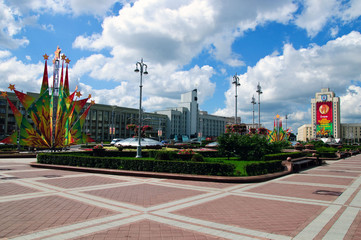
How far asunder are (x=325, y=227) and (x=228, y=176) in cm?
686

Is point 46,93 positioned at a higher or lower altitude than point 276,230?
higher

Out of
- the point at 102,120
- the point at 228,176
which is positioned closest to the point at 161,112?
the point at 102,120

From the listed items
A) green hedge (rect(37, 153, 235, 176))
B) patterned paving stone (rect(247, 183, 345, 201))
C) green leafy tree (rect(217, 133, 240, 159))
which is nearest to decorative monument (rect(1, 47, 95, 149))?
green hedge (rect(37, 153, 235, 176))

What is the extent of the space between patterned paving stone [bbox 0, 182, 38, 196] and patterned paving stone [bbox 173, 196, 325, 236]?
6040 millimetres

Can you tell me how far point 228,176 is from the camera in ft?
42.3

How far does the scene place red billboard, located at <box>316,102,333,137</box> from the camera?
458 feet

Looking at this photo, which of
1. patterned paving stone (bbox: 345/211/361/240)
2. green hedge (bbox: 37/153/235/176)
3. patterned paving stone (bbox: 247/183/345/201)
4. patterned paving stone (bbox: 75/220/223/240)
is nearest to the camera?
patterned paving stone (bbox: 75/220/223/240)

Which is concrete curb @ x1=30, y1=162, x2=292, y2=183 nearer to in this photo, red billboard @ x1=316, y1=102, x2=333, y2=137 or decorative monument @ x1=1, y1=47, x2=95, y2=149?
decorative monument @ x1=1, y1=47, x2=95, y2=149

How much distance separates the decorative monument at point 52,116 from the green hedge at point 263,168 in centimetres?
1750

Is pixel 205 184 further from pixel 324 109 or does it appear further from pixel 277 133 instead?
pixel 324 109

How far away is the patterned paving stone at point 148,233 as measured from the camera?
17.4 feet

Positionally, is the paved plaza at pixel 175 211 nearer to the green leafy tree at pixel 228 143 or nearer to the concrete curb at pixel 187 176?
the concrete curb at pixel 187 176

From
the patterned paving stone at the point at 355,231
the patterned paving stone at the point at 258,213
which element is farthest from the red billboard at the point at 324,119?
the patterned paving stone at the point at 355,231

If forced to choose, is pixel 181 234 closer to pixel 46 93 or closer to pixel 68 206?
pixel 68 206
